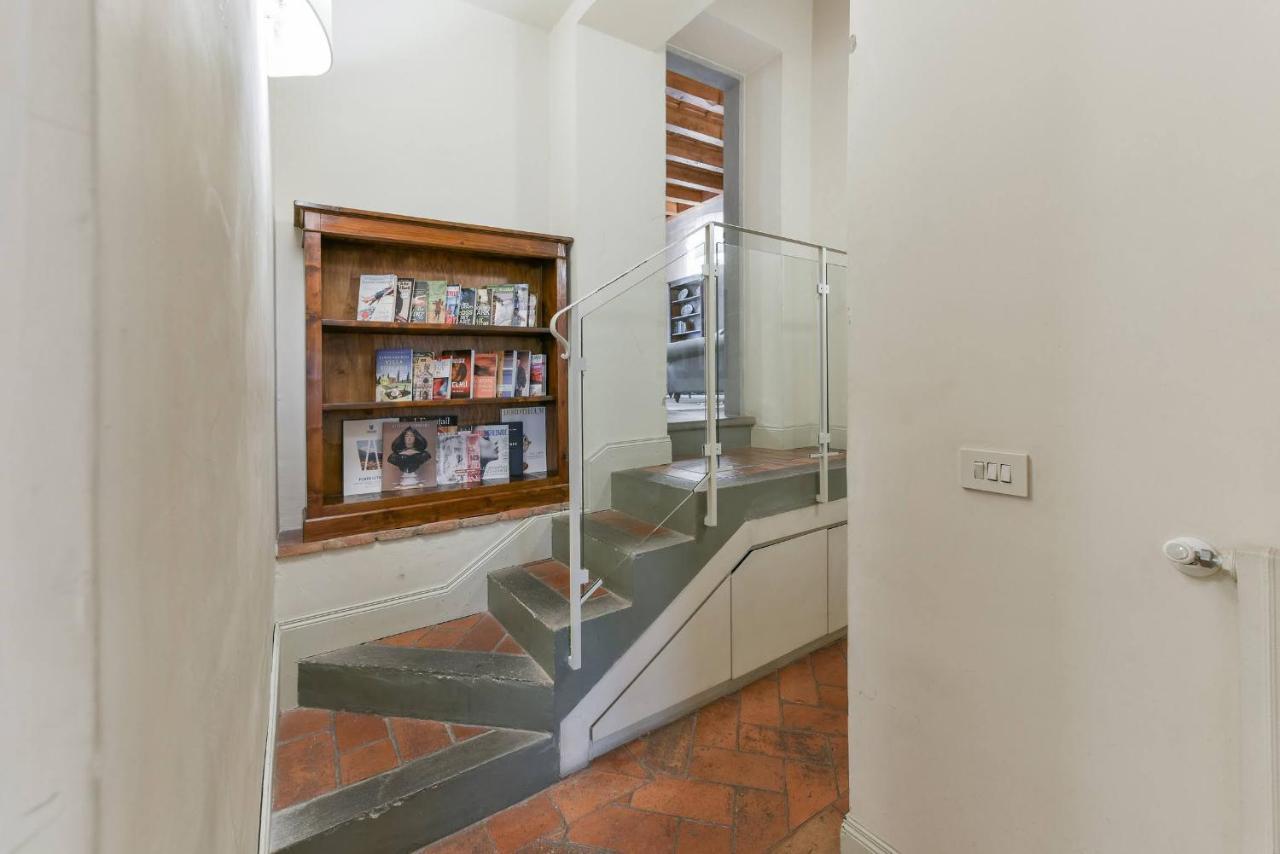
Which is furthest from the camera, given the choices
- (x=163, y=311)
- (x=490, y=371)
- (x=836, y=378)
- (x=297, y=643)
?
(x=836, y=378)

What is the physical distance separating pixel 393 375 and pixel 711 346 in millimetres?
1533

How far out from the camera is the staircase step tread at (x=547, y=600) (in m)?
2.10

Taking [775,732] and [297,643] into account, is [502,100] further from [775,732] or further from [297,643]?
[775,732]

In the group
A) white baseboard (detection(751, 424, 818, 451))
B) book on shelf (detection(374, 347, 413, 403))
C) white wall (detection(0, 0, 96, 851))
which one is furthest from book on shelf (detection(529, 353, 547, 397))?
white wall (detection(0, 0, 96, 851))

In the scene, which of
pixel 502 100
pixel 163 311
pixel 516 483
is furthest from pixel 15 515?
pixel 502 100

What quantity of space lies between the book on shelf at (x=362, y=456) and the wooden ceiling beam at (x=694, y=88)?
308 centimetres

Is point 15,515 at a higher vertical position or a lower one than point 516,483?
higher

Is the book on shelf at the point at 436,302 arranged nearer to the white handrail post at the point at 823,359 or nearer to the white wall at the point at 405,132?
the white wall at the point at 405,132

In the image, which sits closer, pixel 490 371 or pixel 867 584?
pixel 867 584

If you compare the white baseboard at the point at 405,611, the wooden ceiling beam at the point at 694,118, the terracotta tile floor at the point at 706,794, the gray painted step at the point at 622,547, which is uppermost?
the wooden ceiling beam at the point at 694,118

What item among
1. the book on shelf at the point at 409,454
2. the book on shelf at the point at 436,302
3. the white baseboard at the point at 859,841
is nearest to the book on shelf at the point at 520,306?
the book on shelf at the point at 436,302

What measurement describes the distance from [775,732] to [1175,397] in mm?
1890

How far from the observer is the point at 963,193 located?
128 centimetres

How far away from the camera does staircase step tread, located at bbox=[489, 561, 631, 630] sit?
82.8 inches
